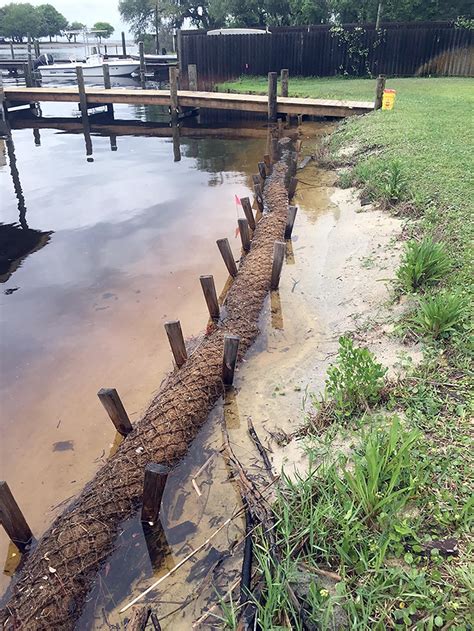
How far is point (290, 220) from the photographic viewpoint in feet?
30.5

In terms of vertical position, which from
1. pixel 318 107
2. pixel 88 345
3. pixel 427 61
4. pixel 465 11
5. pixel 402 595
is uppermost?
pixel 465 11

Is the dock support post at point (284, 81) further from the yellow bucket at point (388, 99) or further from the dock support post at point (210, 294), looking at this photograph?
the dock support post at point (210, 294)

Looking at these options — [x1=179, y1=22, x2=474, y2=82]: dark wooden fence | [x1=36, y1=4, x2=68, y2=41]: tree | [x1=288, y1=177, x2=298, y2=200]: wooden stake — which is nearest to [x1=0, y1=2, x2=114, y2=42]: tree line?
[x1=36, y1=4, x2=68, y2=41]: tree

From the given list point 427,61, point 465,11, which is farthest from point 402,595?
point 465,11

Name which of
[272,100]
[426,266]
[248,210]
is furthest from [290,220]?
[272,100]

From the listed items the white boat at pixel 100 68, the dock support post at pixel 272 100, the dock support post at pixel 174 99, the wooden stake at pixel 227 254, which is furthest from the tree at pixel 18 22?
the wooden stake at pixel 227 254

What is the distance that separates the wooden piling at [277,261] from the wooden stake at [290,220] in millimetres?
1965

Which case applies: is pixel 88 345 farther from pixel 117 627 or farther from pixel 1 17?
pixel 1 17

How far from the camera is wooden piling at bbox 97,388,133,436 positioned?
15.4 ft

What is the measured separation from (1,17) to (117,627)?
124846mm

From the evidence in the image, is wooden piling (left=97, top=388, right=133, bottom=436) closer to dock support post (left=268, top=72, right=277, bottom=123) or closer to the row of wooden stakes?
the row of wooden stakes

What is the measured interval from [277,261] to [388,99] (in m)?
12.2

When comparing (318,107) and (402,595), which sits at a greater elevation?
(318,107)

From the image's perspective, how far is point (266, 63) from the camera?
2705 centimetres
